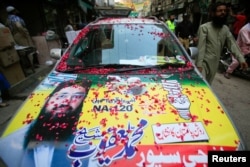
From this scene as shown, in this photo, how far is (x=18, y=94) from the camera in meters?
5.55

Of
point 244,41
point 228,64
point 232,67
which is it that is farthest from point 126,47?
point 228,64

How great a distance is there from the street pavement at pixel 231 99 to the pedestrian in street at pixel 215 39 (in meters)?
1.06

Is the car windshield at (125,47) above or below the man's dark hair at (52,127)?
above

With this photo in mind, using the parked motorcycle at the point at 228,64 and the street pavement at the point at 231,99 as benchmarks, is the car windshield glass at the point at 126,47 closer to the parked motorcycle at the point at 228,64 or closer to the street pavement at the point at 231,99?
the street pavement at the point at 231,99

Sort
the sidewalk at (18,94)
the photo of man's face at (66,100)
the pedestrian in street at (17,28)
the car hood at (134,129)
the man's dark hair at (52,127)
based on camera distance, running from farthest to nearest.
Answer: the pedestrian in street at (17,28), the sidewalk at (18,94), the photo of man's face at (66,100), the man's dark hair at (52,127), the car hood at (134,129)

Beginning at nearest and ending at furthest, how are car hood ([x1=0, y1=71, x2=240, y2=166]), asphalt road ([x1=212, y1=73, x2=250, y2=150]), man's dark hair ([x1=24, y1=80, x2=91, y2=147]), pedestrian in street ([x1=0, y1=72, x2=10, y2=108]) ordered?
car hood ([x1=0, y1=71, x2=240, y2=166]) < man's dark hair ([x1=24, y1=80, x2=91, y2=147]) < asphalt road ([x1=212, y1=73, x2=250, y2=150]) < pedestrian in street ([x1=0, y1=72, x2=10, y2=108])

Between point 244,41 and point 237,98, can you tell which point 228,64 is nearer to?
point 244,41

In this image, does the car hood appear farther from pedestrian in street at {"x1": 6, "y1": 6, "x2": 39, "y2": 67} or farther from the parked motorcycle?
pedestrian in street at {"x1": 6, "y1": 6, "x2": 39, "y2": 67}

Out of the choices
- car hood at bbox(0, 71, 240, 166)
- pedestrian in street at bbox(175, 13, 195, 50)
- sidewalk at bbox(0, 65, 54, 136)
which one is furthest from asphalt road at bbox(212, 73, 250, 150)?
sidewalk at bbox(0, 65, 54, 136)

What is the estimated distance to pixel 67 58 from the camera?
114 inches

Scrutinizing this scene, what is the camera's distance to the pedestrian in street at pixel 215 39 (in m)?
3.45

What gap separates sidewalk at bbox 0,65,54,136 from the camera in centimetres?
440

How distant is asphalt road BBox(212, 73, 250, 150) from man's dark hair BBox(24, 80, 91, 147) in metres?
2.56

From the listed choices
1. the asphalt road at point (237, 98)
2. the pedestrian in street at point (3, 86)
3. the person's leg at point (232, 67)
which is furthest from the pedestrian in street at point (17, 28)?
the person's leg at point (232, 67)
